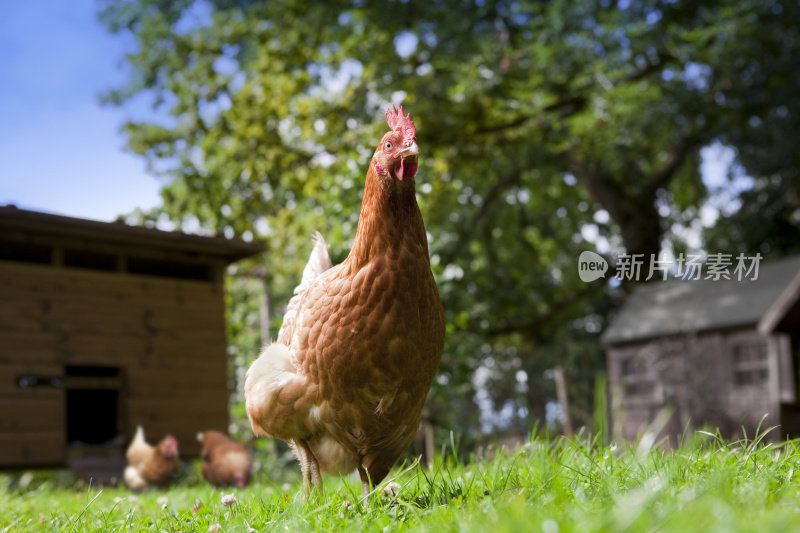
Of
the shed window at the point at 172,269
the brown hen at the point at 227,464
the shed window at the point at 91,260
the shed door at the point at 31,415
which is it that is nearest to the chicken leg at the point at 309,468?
the brown hen at the point at 227,464

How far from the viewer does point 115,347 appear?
9.83 meters

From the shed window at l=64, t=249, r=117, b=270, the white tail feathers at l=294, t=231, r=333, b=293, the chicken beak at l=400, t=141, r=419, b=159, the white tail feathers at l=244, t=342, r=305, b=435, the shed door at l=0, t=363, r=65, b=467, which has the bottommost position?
the shed door at l=0, t=363, r=65, b=467

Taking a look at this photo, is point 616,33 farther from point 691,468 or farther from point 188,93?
point 691,468

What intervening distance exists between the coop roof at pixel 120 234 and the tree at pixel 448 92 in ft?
5.27

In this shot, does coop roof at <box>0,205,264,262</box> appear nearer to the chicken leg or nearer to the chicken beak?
the chicken leg

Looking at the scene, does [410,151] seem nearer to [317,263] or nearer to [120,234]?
[317,263]

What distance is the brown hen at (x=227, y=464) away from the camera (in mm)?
7629

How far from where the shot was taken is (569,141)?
56.1 feet

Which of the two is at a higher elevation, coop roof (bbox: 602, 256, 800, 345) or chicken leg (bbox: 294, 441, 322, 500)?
coop roof (bbox: 602, 256, 800, 345)

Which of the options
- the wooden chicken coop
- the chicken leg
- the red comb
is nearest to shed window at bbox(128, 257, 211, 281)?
the wooden chicken coop

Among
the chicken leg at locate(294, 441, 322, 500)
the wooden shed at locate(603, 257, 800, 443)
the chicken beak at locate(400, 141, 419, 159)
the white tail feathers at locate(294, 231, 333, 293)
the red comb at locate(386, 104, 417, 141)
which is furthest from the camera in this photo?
the wooden shed at locate(603, 257, 800, 443)

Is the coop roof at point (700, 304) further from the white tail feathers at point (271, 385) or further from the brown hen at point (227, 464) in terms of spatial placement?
the white tail feathers at point (271, 385)

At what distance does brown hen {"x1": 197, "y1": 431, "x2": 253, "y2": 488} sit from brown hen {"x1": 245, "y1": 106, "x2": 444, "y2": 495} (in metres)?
4.19

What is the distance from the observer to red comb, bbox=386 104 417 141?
133 inches
